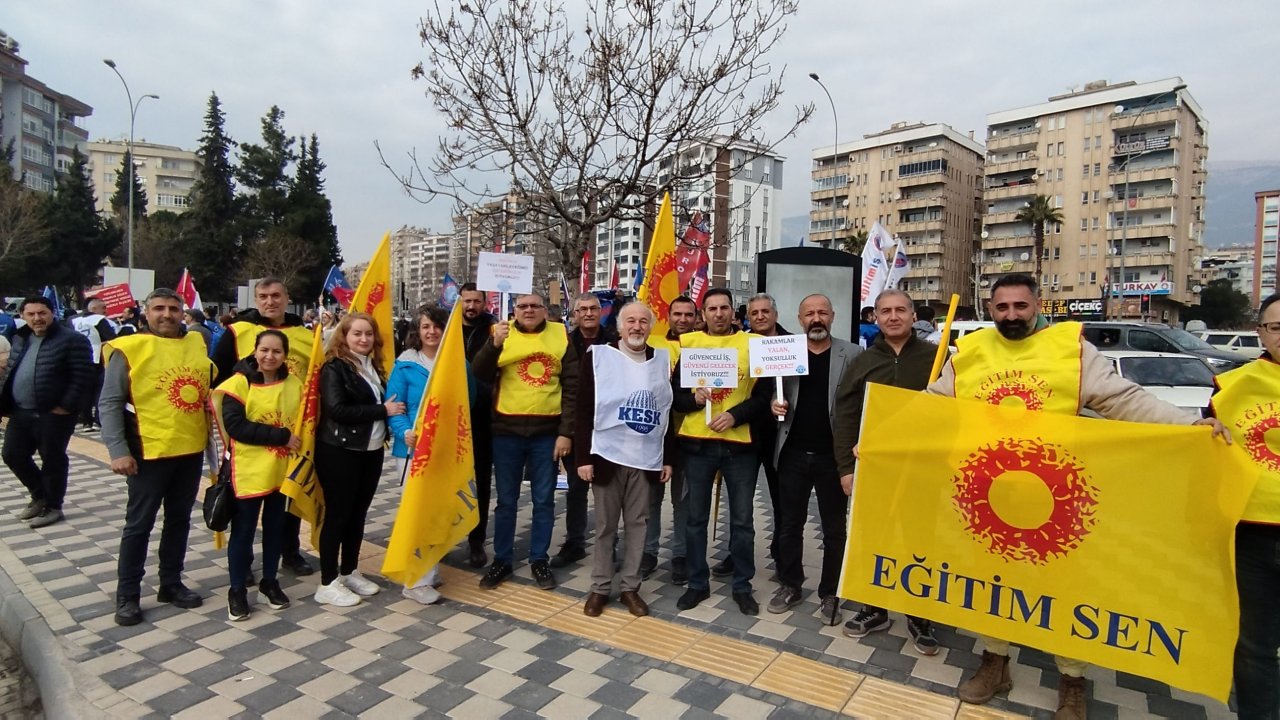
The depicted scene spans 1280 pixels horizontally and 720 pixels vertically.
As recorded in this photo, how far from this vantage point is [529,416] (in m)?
5.12

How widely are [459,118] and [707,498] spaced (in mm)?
7107

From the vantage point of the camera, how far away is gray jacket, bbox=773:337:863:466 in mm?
4621

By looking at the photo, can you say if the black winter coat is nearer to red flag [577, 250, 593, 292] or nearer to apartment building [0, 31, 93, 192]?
red flag [577, 250, 593, 292]

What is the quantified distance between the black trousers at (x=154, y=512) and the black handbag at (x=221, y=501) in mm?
183

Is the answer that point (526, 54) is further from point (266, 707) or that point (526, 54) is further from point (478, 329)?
point (266, 707)

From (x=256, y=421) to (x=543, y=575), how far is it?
2.17 meters

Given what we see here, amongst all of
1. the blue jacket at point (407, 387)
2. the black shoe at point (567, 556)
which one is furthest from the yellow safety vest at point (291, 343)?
the black shoe at point (567, 556)

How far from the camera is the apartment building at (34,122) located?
61.5 meters

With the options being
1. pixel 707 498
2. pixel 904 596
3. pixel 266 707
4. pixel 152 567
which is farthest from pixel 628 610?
pixel 152 567

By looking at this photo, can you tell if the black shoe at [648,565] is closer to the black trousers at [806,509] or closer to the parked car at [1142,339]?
the black trousers at [806,509]

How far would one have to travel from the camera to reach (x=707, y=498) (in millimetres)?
4863

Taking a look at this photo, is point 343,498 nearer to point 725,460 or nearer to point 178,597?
point 178,597

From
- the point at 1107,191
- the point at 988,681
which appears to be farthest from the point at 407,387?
the point at 1107,191

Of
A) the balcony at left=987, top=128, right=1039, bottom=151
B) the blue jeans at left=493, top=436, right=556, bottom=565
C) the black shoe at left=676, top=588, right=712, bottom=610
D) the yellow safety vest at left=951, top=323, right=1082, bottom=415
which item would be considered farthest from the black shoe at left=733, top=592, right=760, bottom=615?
the balcony at left=987, top=128, right=1039, bottom=151
